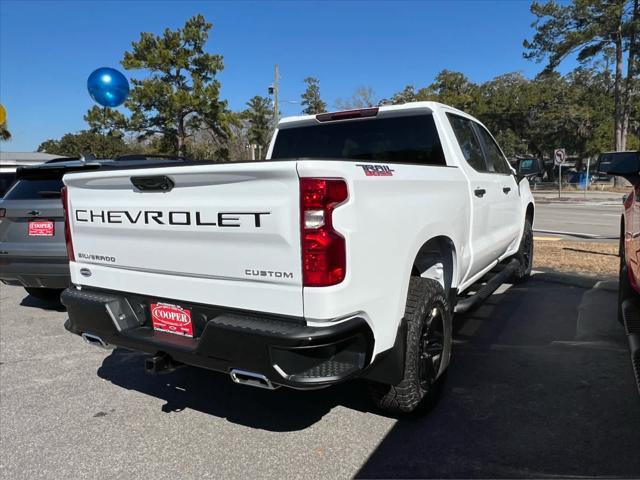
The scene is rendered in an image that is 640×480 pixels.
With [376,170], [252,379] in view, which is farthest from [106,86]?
[252,379]

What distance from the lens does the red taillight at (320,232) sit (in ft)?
7.51

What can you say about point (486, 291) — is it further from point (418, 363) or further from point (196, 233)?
point (196, 233)

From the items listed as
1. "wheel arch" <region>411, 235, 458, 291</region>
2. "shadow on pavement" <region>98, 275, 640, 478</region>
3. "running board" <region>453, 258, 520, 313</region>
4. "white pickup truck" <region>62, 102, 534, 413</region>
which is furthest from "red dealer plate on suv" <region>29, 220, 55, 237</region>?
"running board" <region>453, 258, 520, 313</region>

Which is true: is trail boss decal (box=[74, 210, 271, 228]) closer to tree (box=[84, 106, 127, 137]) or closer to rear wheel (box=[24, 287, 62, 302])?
rear wheel (box=[24, 287, 62, 302])

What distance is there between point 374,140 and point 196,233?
2.18 m

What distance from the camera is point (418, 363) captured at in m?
2.96

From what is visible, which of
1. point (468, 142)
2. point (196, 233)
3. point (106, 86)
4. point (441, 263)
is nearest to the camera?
point (196, 233)

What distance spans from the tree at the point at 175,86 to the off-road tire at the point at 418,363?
92.7 feet

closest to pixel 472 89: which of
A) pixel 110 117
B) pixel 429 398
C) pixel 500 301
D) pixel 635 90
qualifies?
pixel 635 90

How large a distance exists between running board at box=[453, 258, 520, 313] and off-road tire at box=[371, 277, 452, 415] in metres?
0.59

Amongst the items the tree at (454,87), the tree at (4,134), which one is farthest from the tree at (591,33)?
the tree at (4,134)

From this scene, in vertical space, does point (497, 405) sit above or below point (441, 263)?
below

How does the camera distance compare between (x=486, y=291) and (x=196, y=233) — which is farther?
(x=486, y=291)

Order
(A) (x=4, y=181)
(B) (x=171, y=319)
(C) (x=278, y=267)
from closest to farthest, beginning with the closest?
(C) (x=278, y=267), (B) (x=171, y=319), (A) (x=4, y=181)
